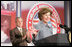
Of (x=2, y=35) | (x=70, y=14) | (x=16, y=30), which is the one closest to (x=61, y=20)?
(x=70, y=14)

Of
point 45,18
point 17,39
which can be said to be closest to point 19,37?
point 17,39

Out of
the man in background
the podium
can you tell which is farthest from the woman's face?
the man in background

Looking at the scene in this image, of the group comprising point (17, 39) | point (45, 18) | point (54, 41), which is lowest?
point (17, 39)

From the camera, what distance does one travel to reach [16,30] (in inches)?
67.1

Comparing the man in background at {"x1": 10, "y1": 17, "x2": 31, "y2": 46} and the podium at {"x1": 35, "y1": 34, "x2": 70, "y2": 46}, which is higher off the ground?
the podium at {"x1": 35, "y1": 34, "x2": 70, "y2": 46}

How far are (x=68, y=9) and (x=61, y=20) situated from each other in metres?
0.39

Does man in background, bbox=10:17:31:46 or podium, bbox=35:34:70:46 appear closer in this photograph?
podium, bbox=35:34:70:46

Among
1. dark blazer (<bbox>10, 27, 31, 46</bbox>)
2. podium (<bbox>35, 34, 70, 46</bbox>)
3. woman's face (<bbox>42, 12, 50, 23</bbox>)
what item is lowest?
dark blazer (<bbox>10, 27, 31, 46</bbox>)

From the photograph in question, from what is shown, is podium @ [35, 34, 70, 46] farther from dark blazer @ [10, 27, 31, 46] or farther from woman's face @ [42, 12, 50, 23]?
dark blazer @ [10, 27, 31, 46]

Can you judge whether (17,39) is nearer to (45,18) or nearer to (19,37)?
(19,37)

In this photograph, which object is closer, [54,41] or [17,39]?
[54,41]

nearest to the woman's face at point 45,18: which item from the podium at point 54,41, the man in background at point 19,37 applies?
the podium at point 54,41

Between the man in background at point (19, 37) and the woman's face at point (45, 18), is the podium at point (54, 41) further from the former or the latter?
the man in background at point (19, 37)

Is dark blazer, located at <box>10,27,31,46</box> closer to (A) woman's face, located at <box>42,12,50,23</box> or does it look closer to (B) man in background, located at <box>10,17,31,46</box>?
(B) man in background, located at <box>10,17,31,46</box>
